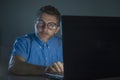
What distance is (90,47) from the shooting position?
→ 888 millimetres

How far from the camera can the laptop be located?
87cm

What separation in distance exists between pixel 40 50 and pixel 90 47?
3.82 ft

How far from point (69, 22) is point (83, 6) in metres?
2.24

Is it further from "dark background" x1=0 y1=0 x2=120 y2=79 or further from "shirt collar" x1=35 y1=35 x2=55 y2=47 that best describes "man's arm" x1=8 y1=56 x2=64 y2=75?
"dark background" x1=0 y1=0 x2=120 y2=79

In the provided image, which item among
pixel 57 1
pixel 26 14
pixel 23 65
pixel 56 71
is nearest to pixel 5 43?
pixel 26 14

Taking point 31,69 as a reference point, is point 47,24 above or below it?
above

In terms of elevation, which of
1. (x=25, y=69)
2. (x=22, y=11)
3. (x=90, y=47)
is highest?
(x=22, y=11)

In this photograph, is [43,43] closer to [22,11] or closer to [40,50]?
[40,50]

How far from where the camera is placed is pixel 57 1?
3031mm

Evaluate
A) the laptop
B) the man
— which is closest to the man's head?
the man

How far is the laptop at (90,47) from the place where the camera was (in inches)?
34.3

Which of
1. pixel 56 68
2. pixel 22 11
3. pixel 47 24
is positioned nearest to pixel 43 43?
pixel 47 24

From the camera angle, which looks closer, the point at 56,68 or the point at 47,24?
the point at 56,68

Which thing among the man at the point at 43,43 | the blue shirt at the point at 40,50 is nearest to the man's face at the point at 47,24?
the man at the point at 43,43
